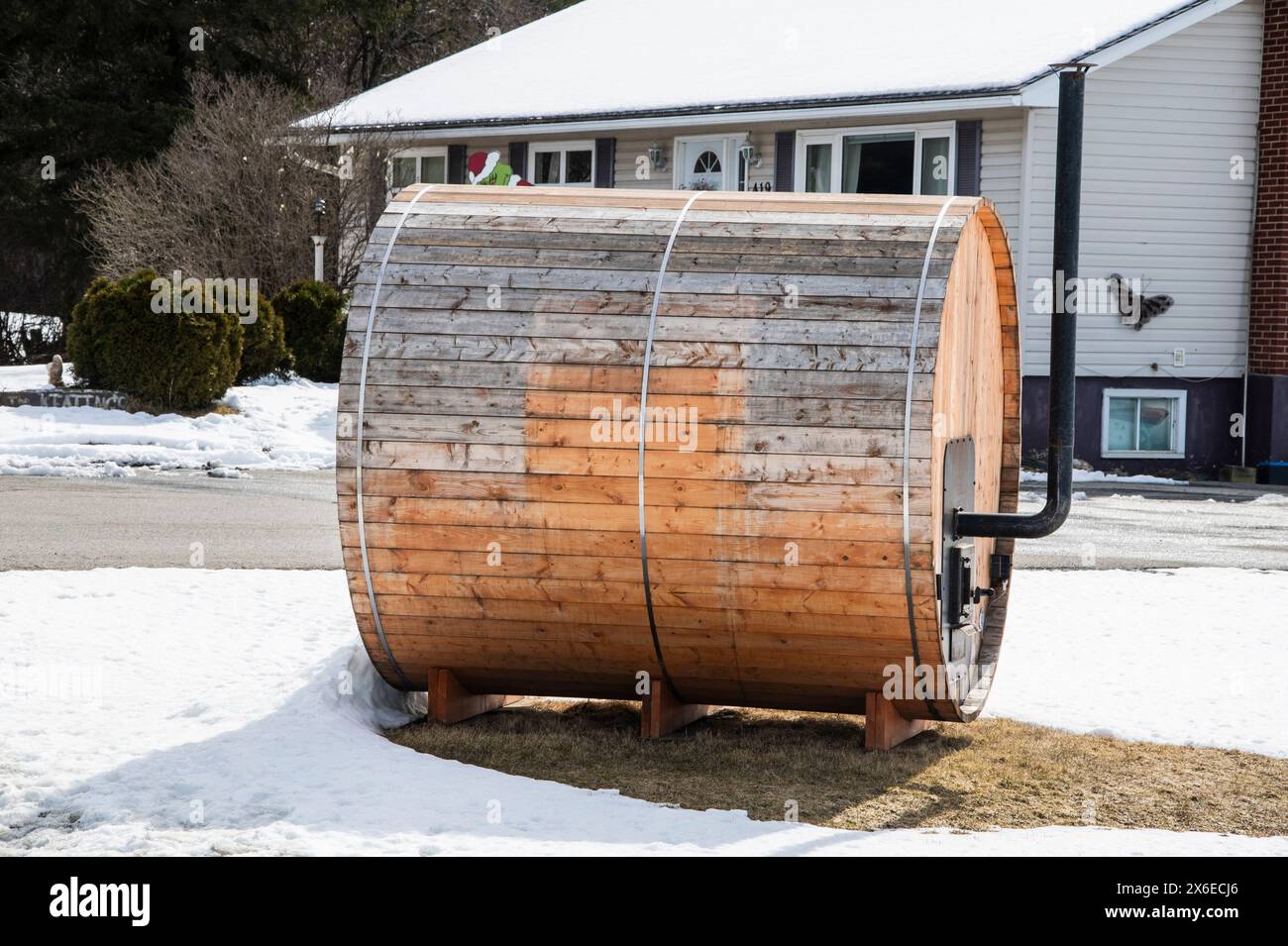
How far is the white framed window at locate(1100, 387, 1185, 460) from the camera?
19.6m

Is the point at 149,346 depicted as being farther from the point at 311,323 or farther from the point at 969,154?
the point at 969,154

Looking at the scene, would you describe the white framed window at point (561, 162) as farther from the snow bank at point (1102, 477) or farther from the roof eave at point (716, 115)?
the snow bank at point (1102, 477)

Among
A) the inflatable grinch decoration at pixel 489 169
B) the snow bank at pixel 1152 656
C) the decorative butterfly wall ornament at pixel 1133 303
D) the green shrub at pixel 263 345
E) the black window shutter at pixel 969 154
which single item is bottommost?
the snow bank at pixel 1152 656

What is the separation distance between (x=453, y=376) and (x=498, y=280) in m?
0.44

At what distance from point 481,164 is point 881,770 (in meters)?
19.2

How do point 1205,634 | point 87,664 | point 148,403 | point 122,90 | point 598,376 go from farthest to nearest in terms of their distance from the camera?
1. point 122,90
2. point 148,403
3. point 1205,634
4. point 87,664
5. point 598,376

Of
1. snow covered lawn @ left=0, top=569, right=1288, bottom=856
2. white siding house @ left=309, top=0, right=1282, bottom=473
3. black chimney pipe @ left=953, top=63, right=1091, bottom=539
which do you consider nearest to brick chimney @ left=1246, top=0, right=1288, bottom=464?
white siding house @ left=309, top=0, right=1282, bottom=473

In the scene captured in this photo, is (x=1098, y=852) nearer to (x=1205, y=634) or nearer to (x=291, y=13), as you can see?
(x=1205, y=634)

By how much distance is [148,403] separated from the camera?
18453 millimetres

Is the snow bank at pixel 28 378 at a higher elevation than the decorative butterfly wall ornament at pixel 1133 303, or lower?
lower

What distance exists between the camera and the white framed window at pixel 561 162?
78.1 feet

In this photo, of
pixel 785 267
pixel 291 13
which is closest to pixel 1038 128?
pixel 785 267

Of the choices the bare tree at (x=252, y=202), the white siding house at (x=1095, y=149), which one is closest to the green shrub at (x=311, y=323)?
the bare tree at (x=252, y=202)

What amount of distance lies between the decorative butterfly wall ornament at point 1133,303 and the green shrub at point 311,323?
9555mm
